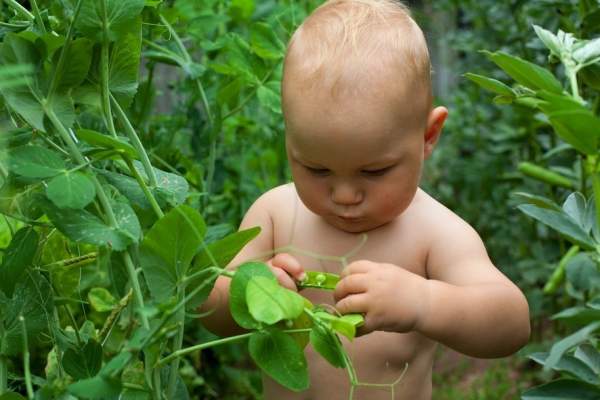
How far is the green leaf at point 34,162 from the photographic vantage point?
1.20 metres

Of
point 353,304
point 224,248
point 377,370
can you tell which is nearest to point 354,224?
point 377,370

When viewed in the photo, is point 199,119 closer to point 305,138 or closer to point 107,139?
point 305,138

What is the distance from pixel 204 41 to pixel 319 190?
2.96 ft

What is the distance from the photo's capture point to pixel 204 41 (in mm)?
2379

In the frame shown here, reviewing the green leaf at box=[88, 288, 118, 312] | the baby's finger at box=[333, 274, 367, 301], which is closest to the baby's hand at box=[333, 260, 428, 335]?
the baby's finger at box=[333, 274, 367, 301]

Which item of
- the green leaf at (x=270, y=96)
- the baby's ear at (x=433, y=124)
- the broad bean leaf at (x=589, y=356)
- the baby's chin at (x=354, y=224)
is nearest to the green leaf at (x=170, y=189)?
the baby's chin at (x=354, y=224)

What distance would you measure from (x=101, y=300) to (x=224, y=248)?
0.27 metres

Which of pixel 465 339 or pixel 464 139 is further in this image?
pixel 464 139

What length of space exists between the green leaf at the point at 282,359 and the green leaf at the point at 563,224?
1.10 ft

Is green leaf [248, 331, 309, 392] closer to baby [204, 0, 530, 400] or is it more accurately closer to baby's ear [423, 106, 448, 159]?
baby [204, 0, 530, 400]

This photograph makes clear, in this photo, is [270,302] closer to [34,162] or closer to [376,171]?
[34,162]

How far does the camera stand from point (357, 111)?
149 cm

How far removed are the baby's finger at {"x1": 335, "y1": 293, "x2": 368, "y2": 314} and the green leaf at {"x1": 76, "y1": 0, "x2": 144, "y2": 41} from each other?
44cm

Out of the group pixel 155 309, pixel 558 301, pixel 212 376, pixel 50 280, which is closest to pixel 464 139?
pixel 558 301
